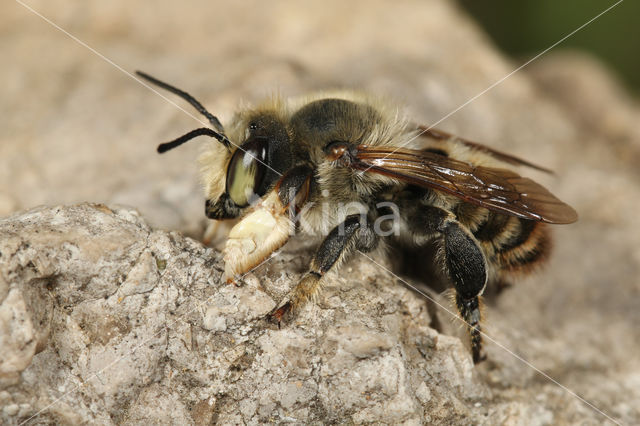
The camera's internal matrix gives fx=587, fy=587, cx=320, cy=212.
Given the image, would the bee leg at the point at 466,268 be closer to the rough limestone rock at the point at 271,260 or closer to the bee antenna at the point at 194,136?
the rough limestone rock at the point at 271,260

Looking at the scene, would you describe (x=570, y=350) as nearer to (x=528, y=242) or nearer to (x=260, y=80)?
(x=528, y=242)

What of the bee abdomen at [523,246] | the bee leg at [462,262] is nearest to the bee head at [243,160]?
the bee leg at [462,262]

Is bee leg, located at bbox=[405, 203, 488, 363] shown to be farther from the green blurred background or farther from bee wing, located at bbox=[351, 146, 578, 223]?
the green blurred background

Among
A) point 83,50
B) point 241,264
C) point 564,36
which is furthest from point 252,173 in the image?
point 564,36

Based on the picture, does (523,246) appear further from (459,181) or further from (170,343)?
(170,343)

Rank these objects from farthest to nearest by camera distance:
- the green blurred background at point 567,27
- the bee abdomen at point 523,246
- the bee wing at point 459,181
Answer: the green blurred background at point 567,27
the bee abdomen at point 523,246
the bee wing at point 459,181

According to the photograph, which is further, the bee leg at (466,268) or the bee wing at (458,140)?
the bee wing at (458,140)

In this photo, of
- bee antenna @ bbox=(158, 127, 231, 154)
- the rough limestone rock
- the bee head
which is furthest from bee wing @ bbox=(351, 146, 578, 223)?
bee antenna @ bbox=(158, 127, 231, 154)
